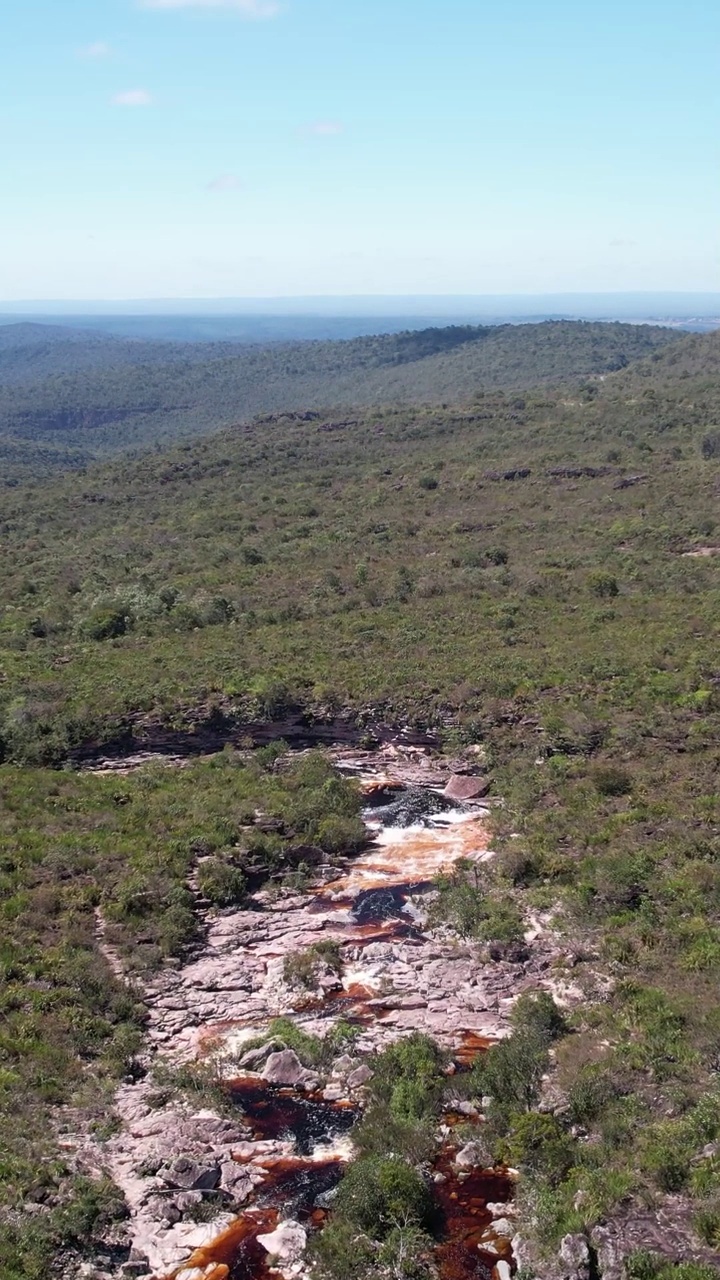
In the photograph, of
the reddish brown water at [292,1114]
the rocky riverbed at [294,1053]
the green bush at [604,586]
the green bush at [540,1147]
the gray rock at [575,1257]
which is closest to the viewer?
the gray rock at [575,1257]

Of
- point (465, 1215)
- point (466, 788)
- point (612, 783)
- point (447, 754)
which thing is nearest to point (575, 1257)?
point (465, 1215)

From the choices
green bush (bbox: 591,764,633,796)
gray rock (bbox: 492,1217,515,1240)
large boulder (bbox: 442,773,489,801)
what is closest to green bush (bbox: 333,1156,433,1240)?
gray rock (bbox: 492,1217,515,1240)

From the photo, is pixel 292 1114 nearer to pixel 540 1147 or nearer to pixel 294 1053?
pixel 294 1053

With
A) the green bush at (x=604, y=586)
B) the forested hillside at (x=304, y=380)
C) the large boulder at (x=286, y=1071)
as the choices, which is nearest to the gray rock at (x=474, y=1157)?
the large boulder at (x=286, y=1071)

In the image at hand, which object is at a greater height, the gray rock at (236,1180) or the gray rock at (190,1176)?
the gray rock at (190,1176)

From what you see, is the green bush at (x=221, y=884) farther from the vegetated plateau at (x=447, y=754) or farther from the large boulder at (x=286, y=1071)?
the large boulder at (x=286, y=1071)
